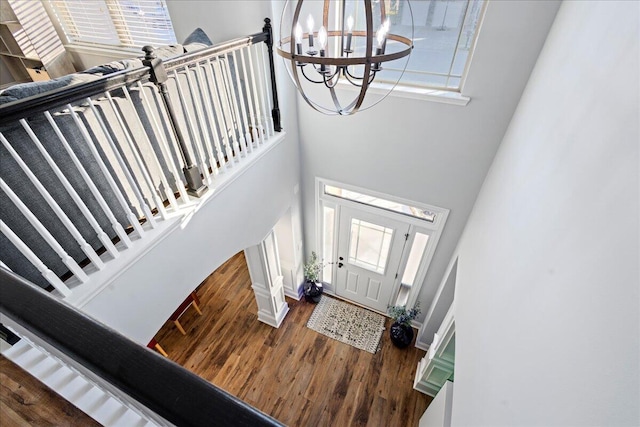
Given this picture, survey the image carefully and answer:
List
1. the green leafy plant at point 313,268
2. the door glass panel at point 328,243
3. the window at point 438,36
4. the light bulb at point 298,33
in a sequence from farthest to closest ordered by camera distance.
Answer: the green leafy plant at point 313,268
the door glass panel at point 328,243
the window at point 438,36
the light bulb at point 298,33

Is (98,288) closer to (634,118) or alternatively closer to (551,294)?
(551,294)

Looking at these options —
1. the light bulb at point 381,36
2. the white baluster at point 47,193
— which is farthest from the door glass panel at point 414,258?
the white baluster at point 47,193

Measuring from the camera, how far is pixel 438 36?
105 inches

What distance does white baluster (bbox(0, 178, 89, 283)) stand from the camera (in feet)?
4.29

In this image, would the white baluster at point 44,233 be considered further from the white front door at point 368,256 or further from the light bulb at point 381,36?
the white front door at point 368,256

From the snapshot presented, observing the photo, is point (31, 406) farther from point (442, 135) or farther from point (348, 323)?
point (348, 323)

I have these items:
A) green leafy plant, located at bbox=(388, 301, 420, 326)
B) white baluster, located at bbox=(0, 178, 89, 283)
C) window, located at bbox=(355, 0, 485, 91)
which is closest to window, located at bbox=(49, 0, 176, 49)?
window, located at bbox=(355, 0, 485, 91)

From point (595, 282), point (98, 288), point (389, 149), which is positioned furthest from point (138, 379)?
point (389, 149)

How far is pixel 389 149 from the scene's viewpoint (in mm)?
3170

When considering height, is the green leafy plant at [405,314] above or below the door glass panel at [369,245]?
below

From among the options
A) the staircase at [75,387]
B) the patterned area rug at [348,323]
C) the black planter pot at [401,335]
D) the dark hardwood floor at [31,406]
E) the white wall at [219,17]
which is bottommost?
the patterned area rug at [348,323]

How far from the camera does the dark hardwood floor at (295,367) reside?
370cm

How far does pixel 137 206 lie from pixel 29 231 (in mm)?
540

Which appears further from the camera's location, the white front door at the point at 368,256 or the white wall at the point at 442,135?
the white front door at the point at 368,256
